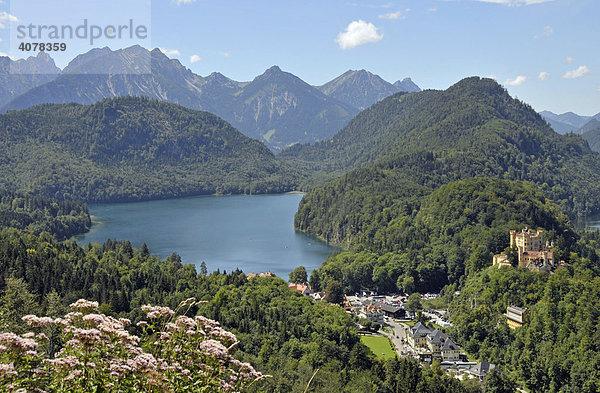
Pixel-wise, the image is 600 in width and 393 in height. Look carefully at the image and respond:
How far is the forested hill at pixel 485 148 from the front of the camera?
108m

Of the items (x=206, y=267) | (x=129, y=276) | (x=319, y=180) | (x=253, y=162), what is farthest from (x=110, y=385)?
(x=253, y=162)

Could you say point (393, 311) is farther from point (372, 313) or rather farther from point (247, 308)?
point (247, 308)

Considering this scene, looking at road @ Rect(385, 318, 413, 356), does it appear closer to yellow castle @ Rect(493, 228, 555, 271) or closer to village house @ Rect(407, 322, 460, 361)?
village house @ Rect(407, 322, 460, 361)

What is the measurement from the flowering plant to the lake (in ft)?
177

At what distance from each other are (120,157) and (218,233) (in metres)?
95.4

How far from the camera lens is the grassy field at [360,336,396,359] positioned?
37.0 meters

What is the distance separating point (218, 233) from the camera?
3482 inches

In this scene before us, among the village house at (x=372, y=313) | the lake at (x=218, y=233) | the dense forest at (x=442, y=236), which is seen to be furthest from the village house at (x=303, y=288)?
the village house at (x=372, y=313)

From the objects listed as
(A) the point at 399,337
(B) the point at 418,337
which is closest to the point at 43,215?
(A) the point at 399,337

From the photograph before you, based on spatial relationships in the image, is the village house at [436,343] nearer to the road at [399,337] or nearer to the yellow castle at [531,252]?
the road at [399,337]

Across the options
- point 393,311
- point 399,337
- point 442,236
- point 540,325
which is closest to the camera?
point 540,325

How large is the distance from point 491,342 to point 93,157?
14571cm

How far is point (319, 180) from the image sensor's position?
16075cm

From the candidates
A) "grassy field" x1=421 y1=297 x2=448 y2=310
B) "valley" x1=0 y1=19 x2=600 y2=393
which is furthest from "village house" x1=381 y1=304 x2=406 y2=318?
"grassy field" x1=421 y1=297 x2=448 y2=310
